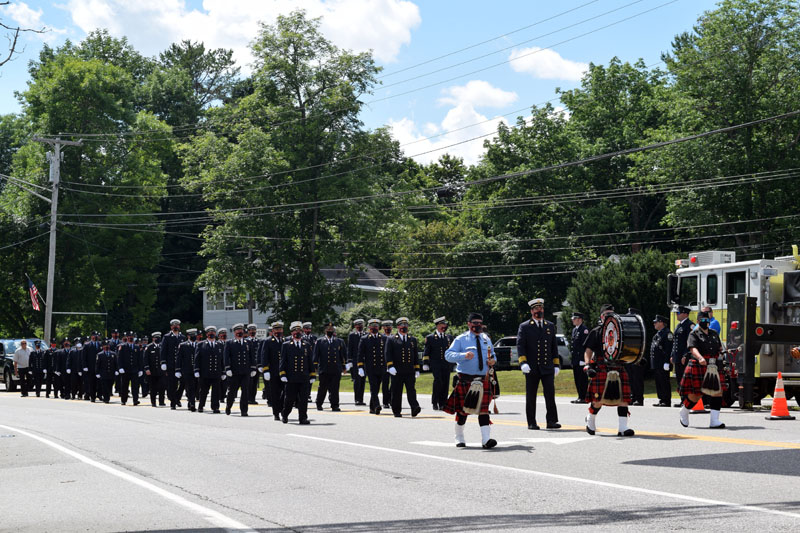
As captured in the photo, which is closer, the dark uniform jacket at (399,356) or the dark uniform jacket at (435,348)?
the dark uniform jacket at (399,356)

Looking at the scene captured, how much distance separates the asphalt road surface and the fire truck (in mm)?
1575

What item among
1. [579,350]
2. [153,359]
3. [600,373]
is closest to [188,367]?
[153,359]

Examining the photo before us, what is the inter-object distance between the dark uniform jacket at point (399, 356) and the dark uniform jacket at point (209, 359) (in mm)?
5814

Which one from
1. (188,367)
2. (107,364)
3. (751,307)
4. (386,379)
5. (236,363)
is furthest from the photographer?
(107,364)

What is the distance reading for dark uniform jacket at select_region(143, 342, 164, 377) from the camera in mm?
29422

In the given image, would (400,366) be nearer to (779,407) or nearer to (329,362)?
(329,362)

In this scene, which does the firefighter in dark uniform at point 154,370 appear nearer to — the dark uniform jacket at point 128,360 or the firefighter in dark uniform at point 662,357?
the dark uniform jacket at point 128,360

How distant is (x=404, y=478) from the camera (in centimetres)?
1109

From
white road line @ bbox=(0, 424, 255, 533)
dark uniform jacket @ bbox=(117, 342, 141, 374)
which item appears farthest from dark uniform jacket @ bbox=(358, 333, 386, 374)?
dark uniform jacket @ bbox=(117, 342, 141, 374)

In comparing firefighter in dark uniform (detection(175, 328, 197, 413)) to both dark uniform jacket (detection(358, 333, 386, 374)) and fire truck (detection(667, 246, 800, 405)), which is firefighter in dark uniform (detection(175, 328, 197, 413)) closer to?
dark uniform jacket (detection(358, 333, 386, 374))

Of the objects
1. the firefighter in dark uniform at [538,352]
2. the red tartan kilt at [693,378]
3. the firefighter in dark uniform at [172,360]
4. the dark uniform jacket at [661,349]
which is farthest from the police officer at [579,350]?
the firefighter in dark uniform at [172,360]

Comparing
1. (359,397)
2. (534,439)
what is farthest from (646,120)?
(534,439)

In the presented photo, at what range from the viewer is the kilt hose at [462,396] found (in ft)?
46.4

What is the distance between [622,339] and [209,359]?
12949 millimetres
